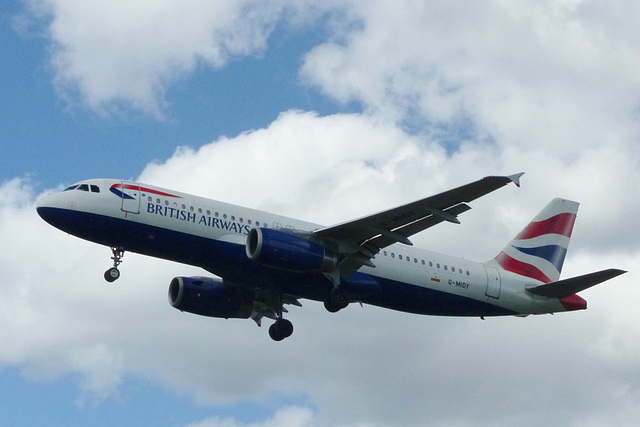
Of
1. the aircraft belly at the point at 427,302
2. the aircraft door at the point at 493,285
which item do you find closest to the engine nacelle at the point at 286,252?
the aircraft belly at the point at 427,302

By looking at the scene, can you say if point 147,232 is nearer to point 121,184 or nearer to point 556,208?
point 121,184

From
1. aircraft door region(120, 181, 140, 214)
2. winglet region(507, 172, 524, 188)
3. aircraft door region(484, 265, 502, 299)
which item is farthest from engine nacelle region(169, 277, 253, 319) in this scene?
winglet region(507, 172, 524, 188)

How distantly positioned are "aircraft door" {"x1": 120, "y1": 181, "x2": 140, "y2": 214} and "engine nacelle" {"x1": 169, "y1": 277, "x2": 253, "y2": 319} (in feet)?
23.0

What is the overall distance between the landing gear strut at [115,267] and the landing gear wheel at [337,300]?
8.21 meters

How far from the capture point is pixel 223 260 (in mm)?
36969

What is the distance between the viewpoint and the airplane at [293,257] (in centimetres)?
3597

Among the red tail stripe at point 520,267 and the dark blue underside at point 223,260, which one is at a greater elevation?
the red tail stripe at point 520,267

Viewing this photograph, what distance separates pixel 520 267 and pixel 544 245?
2135 millimetres

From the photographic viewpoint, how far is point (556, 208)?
4675cm

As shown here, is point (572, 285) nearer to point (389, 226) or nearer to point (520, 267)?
point (520, 267)

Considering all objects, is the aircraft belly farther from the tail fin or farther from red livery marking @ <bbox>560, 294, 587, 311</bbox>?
the tail fin

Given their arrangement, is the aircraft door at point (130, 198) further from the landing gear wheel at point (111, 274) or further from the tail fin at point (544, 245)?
the tail fin at point (544, 245)

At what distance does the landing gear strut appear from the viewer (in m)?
36.7

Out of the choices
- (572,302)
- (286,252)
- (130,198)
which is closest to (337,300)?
(286,252)
